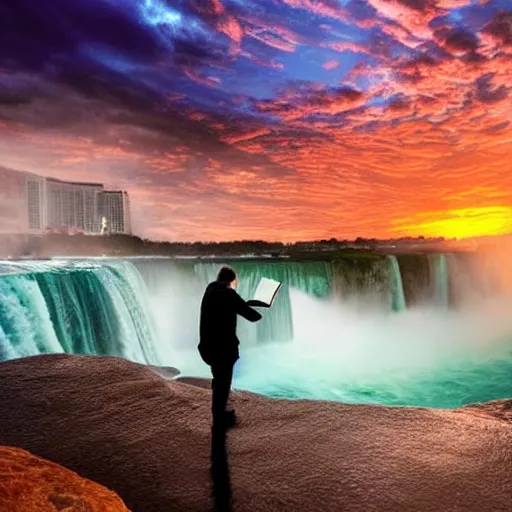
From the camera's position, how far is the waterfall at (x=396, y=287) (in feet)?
84.9

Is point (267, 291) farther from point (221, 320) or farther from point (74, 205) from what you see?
point (74, 205)

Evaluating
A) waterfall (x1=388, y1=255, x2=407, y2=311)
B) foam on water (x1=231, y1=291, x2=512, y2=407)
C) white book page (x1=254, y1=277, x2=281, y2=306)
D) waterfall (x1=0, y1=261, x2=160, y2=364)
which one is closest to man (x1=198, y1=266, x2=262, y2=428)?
white book page (x1=254, y1=277, x2=281, y2=306)

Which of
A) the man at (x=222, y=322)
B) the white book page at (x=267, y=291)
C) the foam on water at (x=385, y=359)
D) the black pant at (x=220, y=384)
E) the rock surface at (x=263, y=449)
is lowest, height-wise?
the foam on water at (x=385, y=359)

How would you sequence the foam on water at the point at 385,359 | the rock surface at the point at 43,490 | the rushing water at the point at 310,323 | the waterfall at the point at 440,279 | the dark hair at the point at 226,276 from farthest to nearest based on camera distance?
1. the waterfall at the point at 440,279
2. the foam on water at the point at 385,359
3. the rushing water at the point at 310,323
4. the dark hair at the point at 226,276
5. the rock surface at the point at 43,490

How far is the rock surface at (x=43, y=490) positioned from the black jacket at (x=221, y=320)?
187 centimetres

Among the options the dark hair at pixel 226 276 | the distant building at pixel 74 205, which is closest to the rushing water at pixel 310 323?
the dark hair at pixel 226 276

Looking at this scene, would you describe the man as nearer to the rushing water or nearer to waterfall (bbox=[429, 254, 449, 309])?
the rushing water

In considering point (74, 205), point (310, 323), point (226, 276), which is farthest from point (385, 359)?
point (74, 205)

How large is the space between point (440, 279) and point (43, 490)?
28826 millimetres

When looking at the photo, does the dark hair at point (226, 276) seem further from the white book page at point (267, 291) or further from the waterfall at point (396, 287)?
the waterfall at point (396, 287)

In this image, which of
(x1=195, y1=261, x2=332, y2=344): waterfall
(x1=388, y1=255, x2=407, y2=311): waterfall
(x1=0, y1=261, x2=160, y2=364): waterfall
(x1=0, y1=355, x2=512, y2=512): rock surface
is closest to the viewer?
(x1=0, y1=355, x2=512, y2=512): rock surface

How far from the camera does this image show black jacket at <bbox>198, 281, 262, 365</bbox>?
4.17m

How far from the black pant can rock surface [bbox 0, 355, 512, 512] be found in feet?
0.84

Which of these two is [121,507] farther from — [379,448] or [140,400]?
[140,400]
